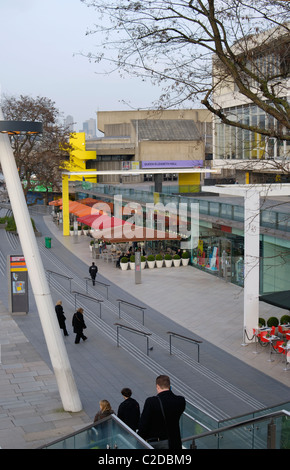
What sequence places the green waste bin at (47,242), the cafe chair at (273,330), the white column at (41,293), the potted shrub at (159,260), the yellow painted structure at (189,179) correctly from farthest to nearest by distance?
1. the yellow painted structure at (189,179)
2. the green waste bin at (47,242)
3. the potted shrub at (159,260)
4. the cafe chair at (273,330)
5. the white column at (41,293)

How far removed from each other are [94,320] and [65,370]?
330 inches

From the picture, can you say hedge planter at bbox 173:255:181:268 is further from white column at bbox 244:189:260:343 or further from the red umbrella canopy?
white column at bbox 244:189:260:343

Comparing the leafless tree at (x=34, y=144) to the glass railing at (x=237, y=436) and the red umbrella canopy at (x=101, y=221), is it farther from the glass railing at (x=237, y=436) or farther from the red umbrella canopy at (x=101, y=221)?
Result: the glass railing at (x=237, y=436)

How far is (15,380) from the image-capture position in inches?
558

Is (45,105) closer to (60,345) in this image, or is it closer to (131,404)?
(60,345)

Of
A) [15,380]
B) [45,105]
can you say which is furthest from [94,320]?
[45,105]

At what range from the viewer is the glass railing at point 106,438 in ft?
19.9

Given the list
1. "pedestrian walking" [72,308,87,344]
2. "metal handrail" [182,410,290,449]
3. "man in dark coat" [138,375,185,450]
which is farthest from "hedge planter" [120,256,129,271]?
"man in dark coat" [138,375,185,450]

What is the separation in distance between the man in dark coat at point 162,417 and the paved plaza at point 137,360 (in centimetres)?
452

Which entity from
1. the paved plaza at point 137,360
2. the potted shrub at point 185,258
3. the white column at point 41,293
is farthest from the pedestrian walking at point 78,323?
the potted shrub at point 185,258

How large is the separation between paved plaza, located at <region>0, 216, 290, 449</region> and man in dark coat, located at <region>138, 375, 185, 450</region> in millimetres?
4516

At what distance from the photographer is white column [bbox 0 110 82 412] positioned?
1223 cm

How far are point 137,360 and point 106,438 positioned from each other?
981cm

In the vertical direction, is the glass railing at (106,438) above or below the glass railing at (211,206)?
below
